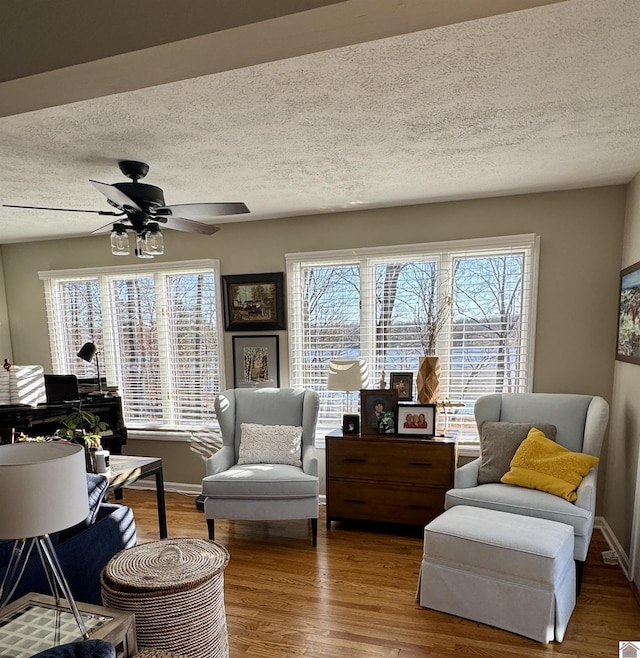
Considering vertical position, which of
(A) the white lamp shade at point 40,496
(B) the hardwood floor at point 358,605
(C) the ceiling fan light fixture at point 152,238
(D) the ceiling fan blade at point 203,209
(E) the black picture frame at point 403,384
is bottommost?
(B) the hardwood floor at point 358,605

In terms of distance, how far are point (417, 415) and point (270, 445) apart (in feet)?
3.87

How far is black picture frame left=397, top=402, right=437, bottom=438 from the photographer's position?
3244mm

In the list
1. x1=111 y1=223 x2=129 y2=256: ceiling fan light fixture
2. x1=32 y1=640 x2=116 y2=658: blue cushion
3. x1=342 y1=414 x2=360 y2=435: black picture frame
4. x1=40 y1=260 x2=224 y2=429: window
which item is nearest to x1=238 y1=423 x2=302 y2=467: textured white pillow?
x1=342 y1=414 x2=360 y2=435: black picture frame

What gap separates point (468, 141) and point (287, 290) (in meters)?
2.10

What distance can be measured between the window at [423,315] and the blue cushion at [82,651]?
9.25 feet

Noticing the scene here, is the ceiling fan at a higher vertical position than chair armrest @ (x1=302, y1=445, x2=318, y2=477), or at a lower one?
higher

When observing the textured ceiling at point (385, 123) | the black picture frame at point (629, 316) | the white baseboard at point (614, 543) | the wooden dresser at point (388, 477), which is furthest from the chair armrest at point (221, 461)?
the black picture frame at point (629, 316)

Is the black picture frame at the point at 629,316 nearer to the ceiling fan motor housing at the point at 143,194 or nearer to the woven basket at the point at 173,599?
the woven basket at the point at 173,599

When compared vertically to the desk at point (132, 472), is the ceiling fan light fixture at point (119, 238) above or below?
above

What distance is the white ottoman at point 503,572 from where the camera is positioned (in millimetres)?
2123

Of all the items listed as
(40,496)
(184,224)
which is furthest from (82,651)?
(184,224)

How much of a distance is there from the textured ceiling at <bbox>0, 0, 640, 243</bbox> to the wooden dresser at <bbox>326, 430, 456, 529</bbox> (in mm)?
1872

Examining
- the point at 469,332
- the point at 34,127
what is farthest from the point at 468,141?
the point at 34,127

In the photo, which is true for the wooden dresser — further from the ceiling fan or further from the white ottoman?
the ceiling fan
